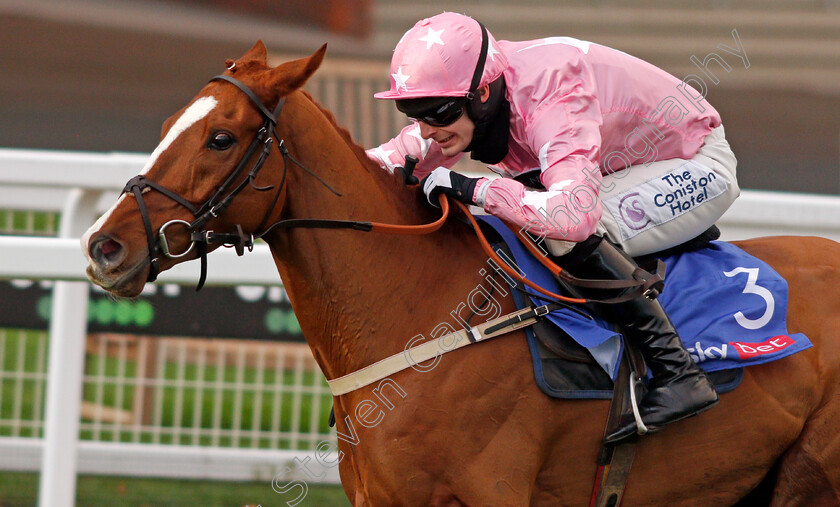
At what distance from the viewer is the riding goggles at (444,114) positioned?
2.73 meters

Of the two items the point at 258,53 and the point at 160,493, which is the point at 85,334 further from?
the point at 160,493

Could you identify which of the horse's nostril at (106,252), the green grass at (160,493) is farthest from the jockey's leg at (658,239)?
the green grass at (160,493)

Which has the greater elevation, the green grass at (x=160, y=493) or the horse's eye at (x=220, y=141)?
the horse's eye at (x=220, y=141)

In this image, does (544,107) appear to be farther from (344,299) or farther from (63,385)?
(63,385)

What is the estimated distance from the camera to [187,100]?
13.3 metres

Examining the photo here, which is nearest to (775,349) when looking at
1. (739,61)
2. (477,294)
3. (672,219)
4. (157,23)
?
(672,219)

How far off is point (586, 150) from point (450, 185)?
39cm

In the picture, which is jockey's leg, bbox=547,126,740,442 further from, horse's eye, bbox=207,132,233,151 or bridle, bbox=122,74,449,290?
horse's eye, bbox=207,132,233,151

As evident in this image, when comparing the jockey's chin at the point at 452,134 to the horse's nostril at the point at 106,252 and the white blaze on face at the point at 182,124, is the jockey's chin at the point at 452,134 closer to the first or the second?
the white blaze on face at the point at 182,124

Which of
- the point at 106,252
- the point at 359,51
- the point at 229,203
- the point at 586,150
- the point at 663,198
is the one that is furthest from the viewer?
the point at 359,51

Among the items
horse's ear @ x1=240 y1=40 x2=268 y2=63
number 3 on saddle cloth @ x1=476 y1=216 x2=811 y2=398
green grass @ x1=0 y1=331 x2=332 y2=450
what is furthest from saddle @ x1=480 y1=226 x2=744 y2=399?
green grass @ x1=0 y1=331 x2=332 y2=450

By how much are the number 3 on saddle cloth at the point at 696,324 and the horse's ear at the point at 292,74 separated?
0.72 meters

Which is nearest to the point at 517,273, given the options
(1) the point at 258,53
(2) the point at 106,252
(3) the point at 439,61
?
(3) the point at 439,61

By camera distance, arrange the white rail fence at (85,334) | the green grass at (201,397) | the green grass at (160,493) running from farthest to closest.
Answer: the green grass at (160,493), the green grass at (201,397), the white rail fence at (85,334)
